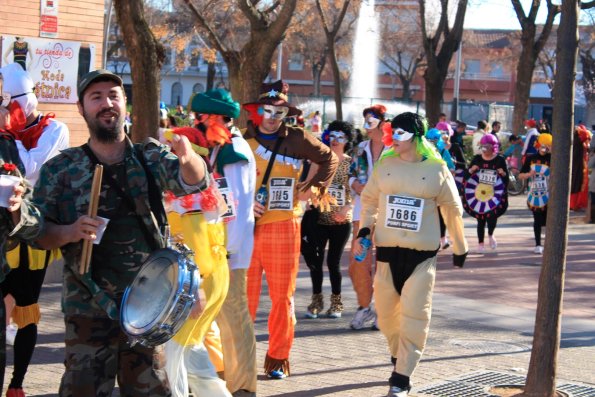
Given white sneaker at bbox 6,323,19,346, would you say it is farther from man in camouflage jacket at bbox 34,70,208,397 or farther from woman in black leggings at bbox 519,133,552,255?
woman in black leggings at bbox 519,133,552,255

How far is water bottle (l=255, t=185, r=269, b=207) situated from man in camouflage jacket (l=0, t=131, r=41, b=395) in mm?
2654

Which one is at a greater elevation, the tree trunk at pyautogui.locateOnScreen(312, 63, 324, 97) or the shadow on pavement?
the tree trunk at pyautogui.locateOnScreen(312, 63, 324, 97)

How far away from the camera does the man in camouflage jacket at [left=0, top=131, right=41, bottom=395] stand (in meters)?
4.66

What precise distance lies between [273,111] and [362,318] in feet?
8.51

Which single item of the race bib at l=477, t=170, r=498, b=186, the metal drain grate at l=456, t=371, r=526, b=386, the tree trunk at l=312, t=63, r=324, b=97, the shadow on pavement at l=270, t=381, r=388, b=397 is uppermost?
the tree trunk at l=312, t=63, r=324, b=97

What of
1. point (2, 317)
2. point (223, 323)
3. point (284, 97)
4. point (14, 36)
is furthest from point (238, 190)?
point (14, 36)

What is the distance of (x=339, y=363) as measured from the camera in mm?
8148

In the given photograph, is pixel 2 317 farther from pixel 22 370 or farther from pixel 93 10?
pixel 93 10

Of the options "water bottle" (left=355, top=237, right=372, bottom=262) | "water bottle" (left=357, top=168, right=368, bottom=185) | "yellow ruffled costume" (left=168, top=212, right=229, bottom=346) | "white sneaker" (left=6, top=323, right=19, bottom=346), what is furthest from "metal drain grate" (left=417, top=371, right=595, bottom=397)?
"white sneaker" (left=6, top=323, right=19, bottom=346)

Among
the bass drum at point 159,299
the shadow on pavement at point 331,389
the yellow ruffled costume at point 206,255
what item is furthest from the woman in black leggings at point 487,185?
the bass drum at point 159,299

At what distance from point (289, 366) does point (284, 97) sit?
1.97 meters

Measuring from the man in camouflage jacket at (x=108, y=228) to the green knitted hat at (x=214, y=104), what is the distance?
161cm

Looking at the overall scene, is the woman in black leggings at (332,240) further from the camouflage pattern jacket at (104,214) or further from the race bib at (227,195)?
the camouflage pattern jacket at (104,214)

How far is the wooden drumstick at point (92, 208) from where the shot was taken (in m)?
4.66
